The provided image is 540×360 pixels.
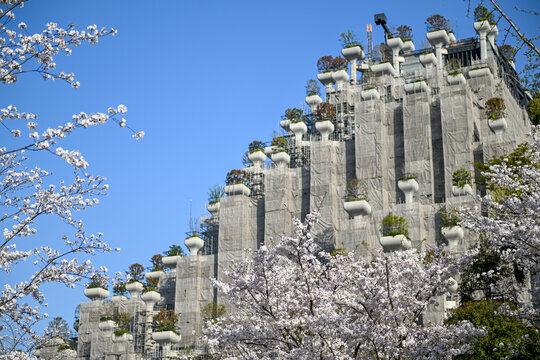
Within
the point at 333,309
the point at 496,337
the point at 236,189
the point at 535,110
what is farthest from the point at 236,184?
the point at 333,309

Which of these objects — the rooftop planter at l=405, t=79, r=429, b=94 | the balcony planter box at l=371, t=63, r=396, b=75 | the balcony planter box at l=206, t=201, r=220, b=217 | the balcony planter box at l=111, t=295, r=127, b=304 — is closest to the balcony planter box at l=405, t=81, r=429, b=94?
the rooftop planter at l=405, t=79, r=429, b=94

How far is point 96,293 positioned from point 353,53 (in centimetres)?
3038

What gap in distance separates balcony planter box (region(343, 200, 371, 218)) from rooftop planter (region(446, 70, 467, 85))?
12653 mm

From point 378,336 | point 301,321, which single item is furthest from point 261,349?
point 378,336

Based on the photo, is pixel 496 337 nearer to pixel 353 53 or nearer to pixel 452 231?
pixel 452 231

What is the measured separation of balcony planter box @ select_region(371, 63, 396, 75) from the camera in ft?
219

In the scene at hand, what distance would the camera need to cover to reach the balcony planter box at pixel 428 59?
6469 cm

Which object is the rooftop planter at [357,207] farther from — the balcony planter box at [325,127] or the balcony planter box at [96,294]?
the balcony planter box at [96,294]

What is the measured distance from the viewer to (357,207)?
54.7 m

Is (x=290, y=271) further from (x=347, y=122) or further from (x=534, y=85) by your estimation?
(x=347, y=122)

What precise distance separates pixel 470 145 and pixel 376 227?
9237 mm

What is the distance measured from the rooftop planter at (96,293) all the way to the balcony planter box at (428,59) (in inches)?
1268

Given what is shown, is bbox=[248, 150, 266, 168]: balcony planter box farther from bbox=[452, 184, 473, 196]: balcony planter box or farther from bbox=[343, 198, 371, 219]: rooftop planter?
bbox=[452, 184, 473, 196]: balcony planter box

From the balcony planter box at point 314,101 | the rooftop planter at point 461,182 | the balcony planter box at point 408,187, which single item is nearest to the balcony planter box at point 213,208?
the balcony planter box at point 314,101
